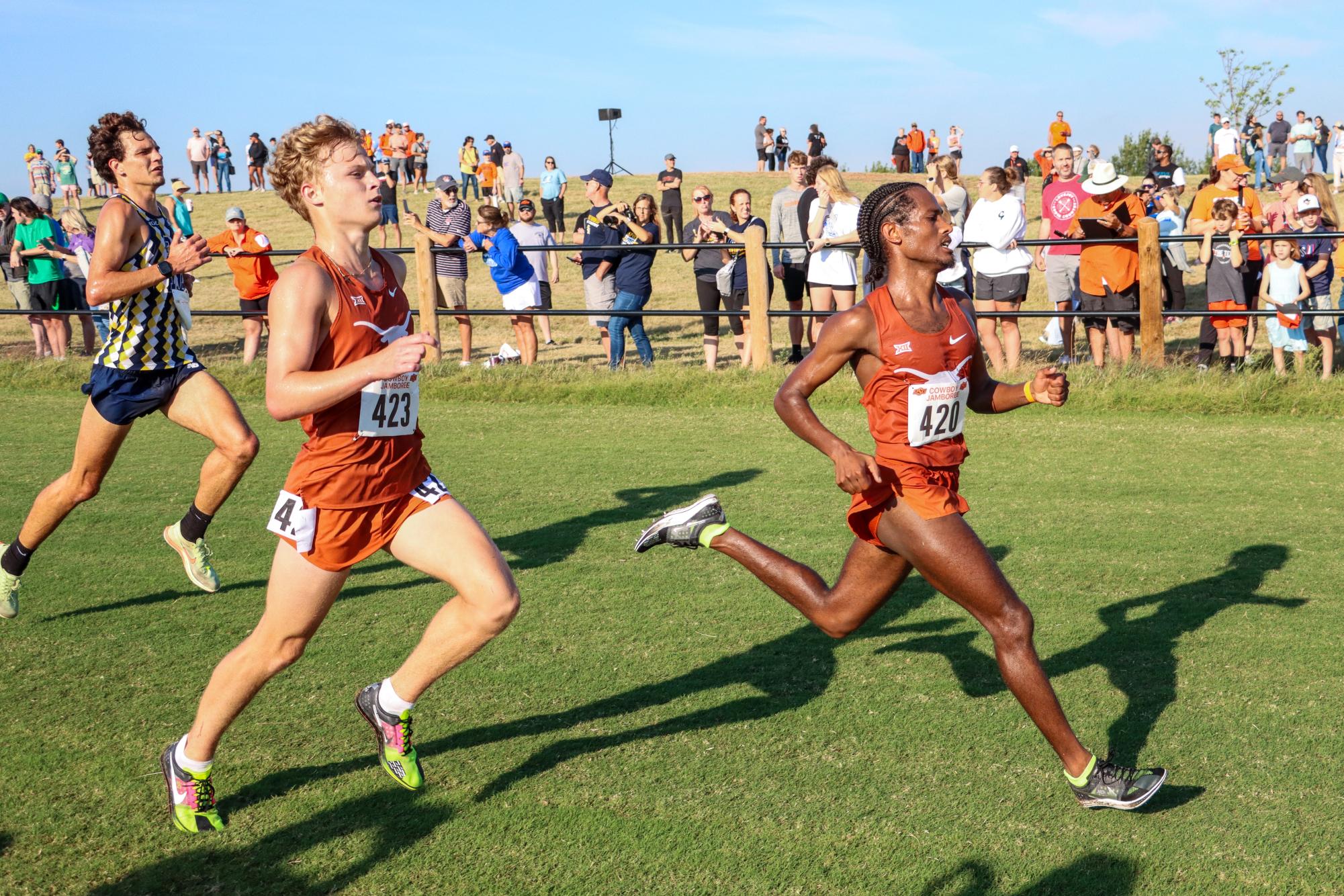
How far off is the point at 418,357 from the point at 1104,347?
31.2 feet

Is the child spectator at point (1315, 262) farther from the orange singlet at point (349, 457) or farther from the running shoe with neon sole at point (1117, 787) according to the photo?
the orange singlet at point (349, 457)

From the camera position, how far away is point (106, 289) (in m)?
5.55

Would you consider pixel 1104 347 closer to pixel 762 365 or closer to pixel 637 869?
pixel 762 365

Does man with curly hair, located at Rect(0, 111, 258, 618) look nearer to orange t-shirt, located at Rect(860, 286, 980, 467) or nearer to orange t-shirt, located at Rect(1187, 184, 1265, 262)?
orange t-shirt, located at Rect(860, 286, 980, 467)

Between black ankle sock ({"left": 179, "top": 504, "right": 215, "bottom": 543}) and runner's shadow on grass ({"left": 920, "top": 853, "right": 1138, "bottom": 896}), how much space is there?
407 cm

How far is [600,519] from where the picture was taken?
742 centimetres

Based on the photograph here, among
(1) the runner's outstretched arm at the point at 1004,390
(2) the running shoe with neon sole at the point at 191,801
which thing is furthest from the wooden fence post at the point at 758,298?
(2) the running shoe with neon sole at the point at 191,801

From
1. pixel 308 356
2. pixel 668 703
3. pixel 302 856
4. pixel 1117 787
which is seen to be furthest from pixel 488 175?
pixel 1117 787

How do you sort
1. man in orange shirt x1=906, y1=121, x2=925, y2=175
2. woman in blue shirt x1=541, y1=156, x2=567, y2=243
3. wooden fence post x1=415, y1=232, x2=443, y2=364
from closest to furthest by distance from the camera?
Answer: wooden fence post x1=415, y1=232, x2=443, y2=364 < woman in blue shirt x1=541, y1=156, x2=567, y2=243 < man in orange shirt x1=906, y1=121, x2=925, y2=175

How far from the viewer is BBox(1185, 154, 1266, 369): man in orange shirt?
11.6 m

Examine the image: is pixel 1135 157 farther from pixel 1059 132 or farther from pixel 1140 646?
pixel 1140 646

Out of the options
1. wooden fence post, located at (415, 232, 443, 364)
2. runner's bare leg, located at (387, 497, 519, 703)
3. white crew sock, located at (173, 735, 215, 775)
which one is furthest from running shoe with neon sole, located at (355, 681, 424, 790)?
wooden fence post, located at (415, 232, 443, 364)

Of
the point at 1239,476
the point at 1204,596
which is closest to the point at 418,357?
the point at 1204,596

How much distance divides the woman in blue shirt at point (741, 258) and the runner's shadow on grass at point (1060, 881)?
29.6 feet
